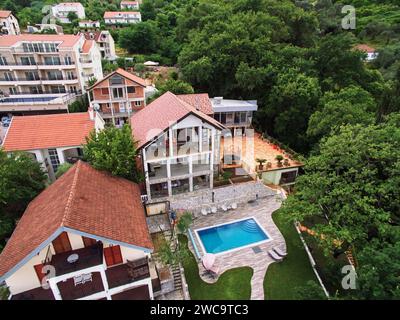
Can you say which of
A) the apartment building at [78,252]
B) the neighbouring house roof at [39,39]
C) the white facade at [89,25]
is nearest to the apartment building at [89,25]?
the white facade at [89,25]

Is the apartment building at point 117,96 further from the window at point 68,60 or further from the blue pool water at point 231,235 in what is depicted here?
the blue pool water at point 231,235

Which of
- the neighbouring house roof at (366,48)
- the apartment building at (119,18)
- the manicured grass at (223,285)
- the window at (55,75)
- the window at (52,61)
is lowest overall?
the manicured grass at (223,285)

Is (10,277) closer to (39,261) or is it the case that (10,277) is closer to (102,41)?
(39,261)

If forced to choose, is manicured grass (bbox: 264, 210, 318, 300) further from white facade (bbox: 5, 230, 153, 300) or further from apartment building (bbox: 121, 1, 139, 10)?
apartment building (bbox: 121, 1, 139, 10)

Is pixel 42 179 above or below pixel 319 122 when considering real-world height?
below

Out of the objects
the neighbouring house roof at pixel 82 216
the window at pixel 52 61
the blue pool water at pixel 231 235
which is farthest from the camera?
the window at pixel 52 61

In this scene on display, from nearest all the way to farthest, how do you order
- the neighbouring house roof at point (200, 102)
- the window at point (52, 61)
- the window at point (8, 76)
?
1. the neighbouring house roof at point (200, 102)
2. the window at point (8, 76)
3. the window at point (52, 61)
